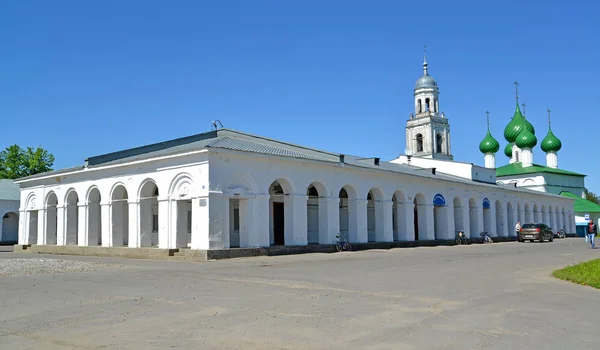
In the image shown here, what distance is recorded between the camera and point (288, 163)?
25562mm

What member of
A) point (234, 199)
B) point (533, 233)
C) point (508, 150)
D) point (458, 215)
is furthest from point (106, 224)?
point (508, 150)

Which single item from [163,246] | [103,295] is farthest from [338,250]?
[103,295]

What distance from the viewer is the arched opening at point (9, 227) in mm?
44688

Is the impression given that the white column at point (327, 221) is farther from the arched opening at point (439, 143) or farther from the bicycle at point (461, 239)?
the arched opening at point (439, 143)

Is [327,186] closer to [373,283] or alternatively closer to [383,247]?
[383,247]

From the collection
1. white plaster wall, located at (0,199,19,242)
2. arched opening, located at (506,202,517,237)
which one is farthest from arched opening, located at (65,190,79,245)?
arched opening, located at (506,202,517,237)

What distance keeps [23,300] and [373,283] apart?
7285mm

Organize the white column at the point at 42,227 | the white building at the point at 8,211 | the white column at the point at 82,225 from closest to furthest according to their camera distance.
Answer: the white column at the point at 82,225 → the white column at the point at 42,227 → the white building at the point at 8,211

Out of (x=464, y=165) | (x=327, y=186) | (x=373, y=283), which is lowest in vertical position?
(x=373, y=283)

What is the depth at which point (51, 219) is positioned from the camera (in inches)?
1296

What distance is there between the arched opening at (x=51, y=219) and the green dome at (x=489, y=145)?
50.8 m

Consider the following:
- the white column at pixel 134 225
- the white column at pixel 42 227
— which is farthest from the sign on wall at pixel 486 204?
the white column at pixel 42 227

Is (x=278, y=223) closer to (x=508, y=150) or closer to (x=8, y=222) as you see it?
(x=8, y=222)

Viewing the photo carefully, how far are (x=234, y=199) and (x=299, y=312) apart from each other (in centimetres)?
1834
